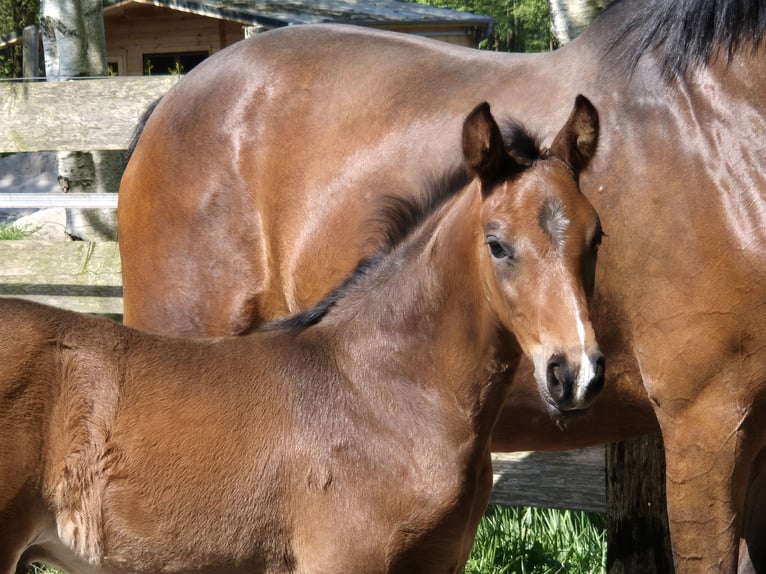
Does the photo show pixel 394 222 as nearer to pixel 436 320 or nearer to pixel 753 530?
pixel 436 320

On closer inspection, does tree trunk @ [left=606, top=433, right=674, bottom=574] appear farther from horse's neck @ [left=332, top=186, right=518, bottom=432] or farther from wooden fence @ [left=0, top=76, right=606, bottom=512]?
horse's neck @ [left=332, top=186, right=518, bottom=432]

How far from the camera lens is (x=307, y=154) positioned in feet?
12.3

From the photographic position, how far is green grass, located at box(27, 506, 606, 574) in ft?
14.8

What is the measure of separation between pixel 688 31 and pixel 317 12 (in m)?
13.2

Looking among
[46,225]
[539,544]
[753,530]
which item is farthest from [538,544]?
[46,225]

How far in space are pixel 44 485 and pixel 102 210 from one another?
375cm

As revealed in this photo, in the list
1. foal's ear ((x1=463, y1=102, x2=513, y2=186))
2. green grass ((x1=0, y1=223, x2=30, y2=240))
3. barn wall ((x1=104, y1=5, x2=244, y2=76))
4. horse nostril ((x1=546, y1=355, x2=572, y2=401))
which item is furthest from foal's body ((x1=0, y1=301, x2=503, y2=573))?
barn wall ((x1=104, y1=5, x2=244, y2=76))

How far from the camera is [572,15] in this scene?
4.34 meters

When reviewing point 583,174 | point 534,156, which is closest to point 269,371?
point 534,156

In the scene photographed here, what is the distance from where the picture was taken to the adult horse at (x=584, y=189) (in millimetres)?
2811

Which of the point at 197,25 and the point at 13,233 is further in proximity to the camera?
the point at 197,25

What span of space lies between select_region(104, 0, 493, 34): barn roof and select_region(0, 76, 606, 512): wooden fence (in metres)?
8.70

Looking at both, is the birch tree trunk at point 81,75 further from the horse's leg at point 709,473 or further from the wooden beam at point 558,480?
the horse's leg at point 709,473

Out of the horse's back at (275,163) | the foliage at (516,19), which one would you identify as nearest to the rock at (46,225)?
the horse's back at (275,163)
